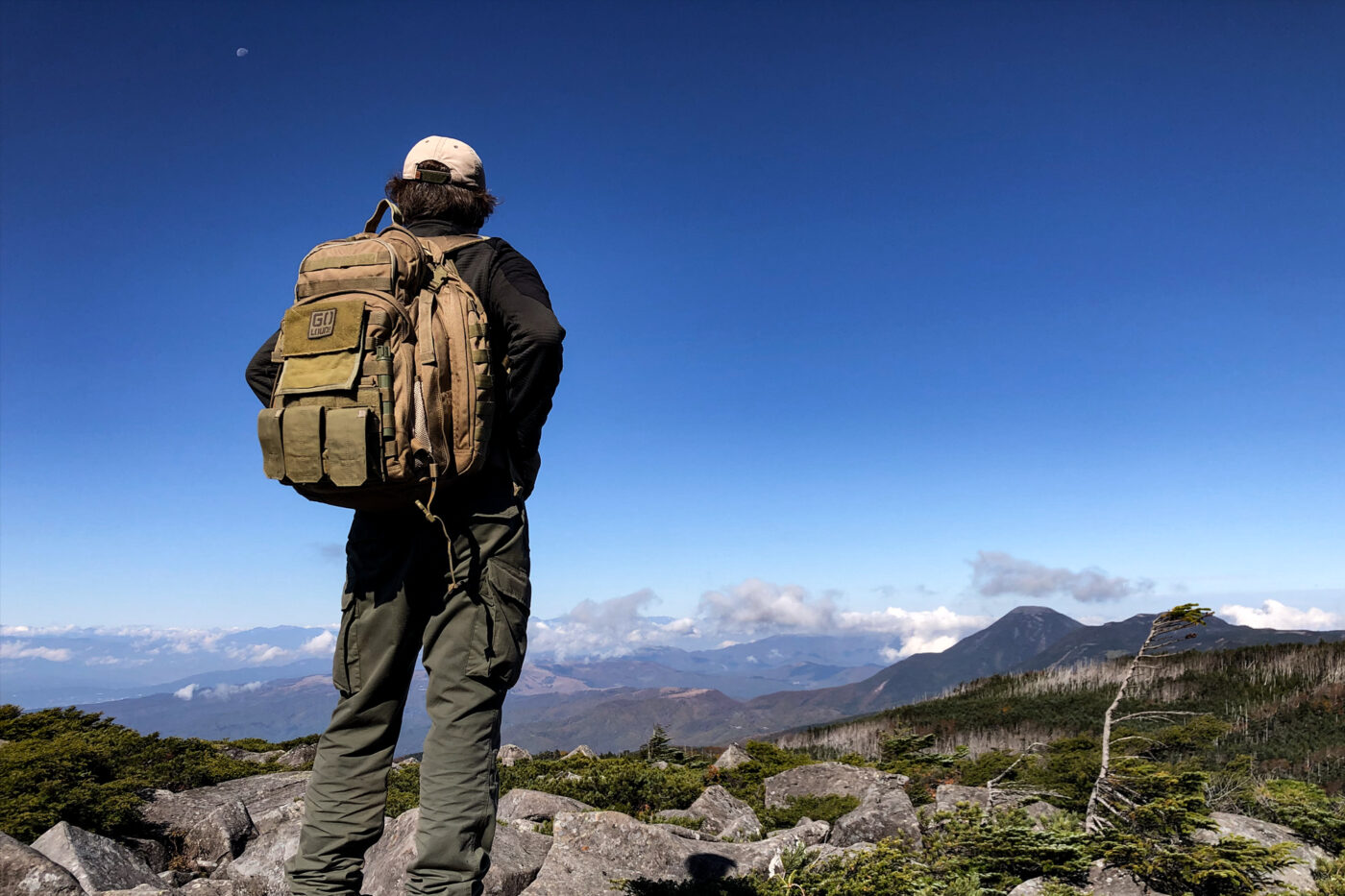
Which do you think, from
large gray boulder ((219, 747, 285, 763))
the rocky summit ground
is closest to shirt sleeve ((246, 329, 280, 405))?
the rocky summit ground

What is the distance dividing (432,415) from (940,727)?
30.8 meters

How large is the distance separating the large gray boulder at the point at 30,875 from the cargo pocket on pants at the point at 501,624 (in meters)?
3.68

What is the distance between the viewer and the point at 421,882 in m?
2.45

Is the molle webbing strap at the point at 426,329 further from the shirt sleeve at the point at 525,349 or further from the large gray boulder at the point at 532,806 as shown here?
the large gray boulder at the point at 532,806

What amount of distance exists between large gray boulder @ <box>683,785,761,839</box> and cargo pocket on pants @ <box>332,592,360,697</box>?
6.21m

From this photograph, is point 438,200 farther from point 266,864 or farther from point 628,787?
point 628,787

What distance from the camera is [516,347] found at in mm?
2748

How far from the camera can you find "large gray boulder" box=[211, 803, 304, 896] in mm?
4664

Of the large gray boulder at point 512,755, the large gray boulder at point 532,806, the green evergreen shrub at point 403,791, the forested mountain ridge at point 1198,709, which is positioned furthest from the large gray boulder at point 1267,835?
the large gray boulder at point 512,755

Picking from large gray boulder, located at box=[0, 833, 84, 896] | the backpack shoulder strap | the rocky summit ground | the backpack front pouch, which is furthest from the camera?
the rocky summit ground

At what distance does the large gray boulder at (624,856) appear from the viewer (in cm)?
481

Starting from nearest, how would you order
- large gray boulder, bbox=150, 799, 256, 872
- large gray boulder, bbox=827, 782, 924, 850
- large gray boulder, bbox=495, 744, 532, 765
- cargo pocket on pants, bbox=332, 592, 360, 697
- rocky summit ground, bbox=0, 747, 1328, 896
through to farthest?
cargo pocket on pants, bbox=332, 592, 360, 697, rocky summit ground, bbox=0, 747, 1328, 896, large gray boulder, bbox=150, 799, 256, 872, large gray boulder, bbox=827, 782, 924, 850, large gray boulder, bbox=495, 744, 532, 765

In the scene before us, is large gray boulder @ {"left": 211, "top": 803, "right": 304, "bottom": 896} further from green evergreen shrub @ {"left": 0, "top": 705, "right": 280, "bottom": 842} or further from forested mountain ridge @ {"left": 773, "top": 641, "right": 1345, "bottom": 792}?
forested mountain ridge @ {"left": 773, "top": 641, "right": 1345, "bottom": 792}

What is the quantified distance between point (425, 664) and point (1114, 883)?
4941mm
